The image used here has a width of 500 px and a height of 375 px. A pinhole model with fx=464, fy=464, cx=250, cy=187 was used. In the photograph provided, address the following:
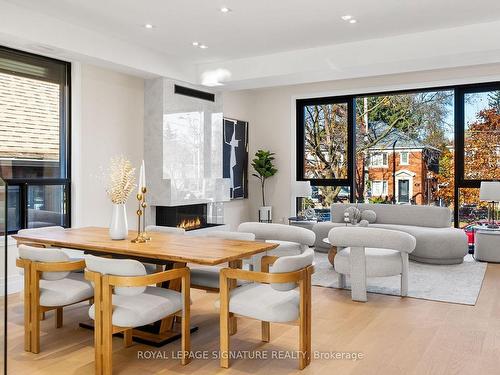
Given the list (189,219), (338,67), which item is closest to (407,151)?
(338,67)

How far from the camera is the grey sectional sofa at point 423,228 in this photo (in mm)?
6168

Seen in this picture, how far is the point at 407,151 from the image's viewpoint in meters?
7.97

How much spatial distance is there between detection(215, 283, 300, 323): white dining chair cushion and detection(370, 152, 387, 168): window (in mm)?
5556

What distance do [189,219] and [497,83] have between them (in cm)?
516

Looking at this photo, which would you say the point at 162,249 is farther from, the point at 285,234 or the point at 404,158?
the point at 404,158

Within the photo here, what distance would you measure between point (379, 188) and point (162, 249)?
582cm

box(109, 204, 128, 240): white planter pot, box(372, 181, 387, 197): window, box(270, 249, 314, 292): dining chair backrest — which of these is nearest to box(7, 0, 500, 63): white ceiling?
box(109, 204, 128, 240): white planter pot

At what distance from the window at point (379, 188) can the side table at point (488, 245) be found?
6.35 feet

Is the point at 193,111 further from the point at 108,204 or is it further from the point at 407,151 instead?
the point at 407,151

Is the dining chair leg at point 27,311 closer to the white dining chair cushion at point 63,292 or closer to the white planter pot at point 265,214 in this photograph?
the white dining chair cushion at point 63,292

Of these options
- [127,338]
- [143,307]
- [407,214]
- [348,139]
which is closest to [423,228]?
[407,214]

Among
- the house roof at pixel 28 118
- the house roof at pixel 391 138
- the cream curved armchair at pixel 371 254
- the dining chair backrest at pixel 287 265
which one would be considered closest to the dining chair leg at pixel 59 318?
the dining chair backrest at pixel 287 265

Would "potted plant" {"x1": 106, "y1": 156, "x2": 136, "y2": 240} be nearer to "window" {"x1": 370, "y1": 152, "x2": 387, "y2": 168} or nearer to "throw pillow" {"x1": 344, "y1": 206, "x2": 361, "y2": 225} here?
"throw pillow" {"x1": 344, "y1": 206, "x2": 361, "y2": 225}

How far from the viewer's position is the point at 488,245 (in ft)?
21.0
